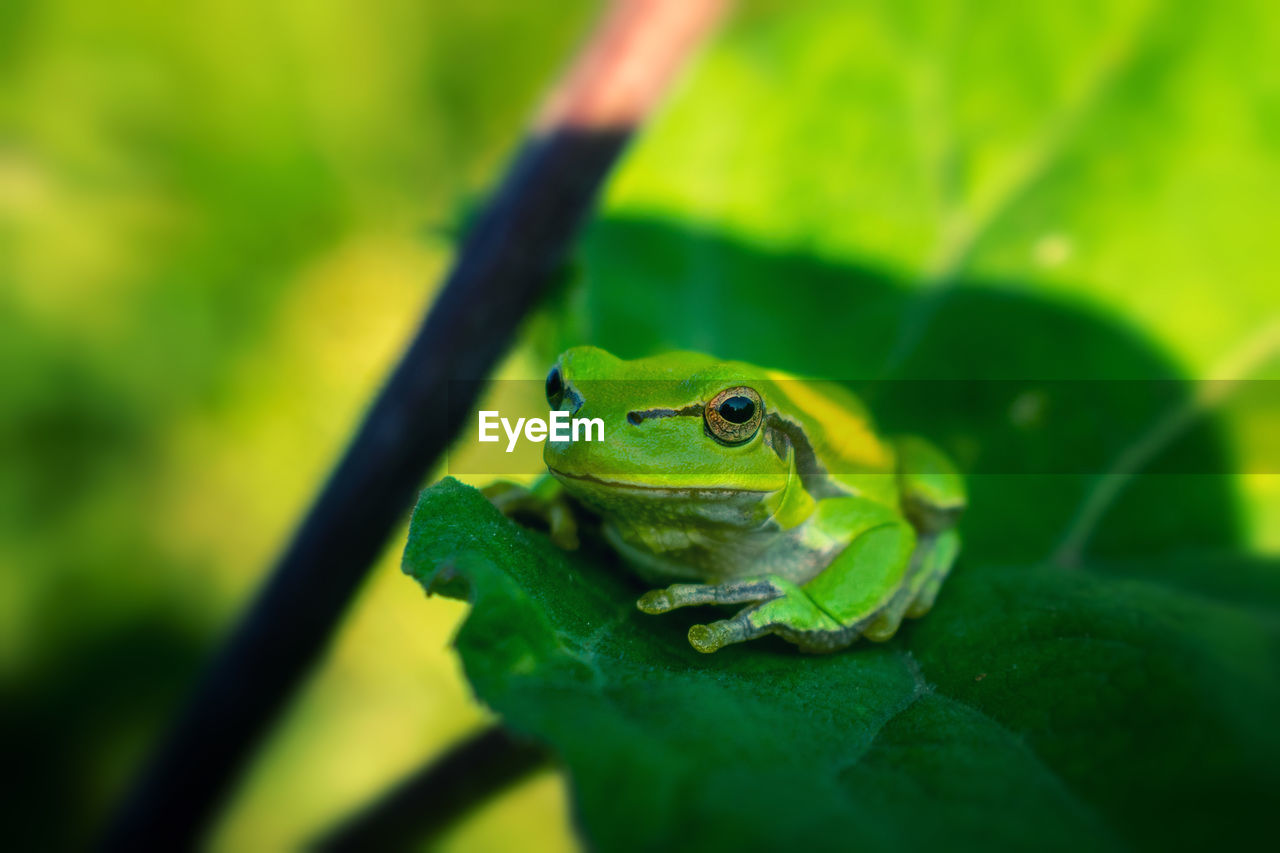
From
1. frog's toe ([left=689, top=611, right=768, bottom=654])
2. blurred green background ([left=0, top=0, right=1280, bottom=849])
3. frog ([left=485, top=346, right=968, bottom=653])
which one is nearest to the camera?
frog's toe ([left=689, top=611, right=768, bottom=654])

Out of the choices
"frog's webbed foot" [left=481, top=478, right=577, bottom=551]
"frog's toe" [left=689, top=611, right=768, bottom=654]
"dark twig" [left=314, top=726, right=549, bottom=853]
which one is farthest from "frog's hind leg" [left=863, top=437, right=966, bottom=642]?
"dark twig" [left=314, top=726, right=549, bottom=853]

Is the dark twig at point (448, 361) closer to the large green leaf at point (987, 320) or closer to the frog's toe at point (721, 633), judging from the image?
the large green leaf at point (987, 320)

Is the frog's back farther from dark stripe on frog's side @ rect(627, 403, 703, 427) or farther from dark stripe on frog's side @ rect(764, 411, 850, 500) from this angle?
dark stripe on frog's side @ rect(627, 403, 703, 427)

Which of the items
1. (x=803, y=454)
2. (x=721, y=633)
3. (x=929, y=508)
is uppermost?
(x=803, y=454)

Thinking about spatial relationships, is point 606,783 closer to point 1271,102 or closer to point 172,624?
point 1271,102

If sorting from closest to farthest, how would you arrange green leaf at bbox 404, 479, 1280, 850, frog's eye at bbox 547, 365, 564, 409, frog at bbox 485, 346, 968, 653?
green leaf at bbox 404, 479, 1280, 850 < frog at bbox 485, 346, 968, 653 < frog's eye at bbox 547, 365, 564, 409

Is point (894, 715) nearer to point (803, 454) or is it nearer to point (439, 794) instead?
point (803, 454)


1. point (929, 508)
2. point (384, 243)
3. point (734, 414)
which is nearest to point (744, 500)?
point (734, 414)
